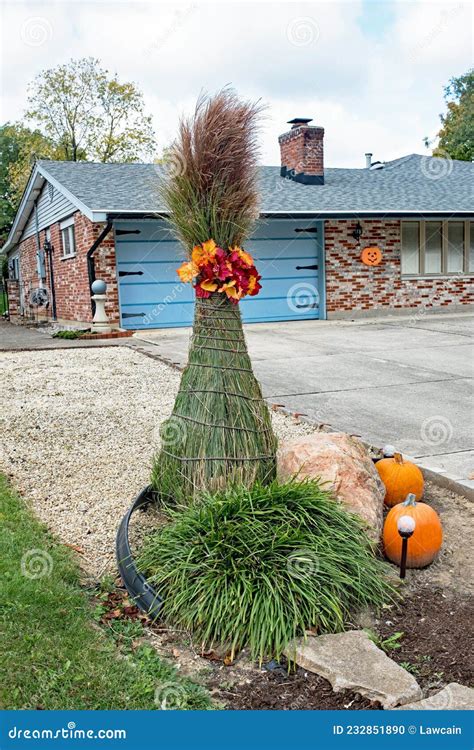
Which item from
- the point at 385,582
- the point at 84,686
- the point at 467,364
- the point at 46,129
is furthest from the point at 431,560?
the point at 46,129

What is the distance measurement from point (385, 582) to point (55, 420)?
3.68 meters

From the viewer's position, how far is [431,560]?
3111 mm

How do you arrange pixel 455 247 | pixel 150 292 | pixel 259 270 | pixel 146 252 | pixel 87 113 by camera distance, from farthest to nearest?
pixel 87 113 < pixel 455 247 < pixel 259 270 < pixel 150 292 < pixel 146 252

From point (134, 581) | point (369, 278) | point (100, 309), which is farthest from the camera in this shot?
point (369, 278)

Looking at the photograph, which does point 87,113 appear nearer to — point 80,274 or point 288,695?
point 80,274

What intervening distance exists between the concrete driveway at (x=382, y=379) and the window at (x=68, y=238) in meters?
3.37

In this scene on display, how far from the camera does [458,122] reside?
3553 cm

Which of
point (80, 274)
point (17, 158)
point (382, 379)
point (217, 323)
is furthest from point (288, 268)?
point (17, 158)

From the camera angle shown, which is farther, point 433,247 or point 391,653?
point 433,247

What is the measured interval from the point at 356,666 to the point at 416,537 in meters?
0.91

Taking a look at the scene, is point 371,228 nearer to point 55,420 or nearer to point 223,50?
point 223,50

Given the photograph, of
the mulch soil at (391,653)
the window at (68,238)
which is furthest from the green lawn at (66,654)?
A: the window at (68,238)

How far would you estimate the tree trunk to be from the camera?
124 inches

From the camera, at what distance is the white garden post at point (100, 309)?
12.5 m
